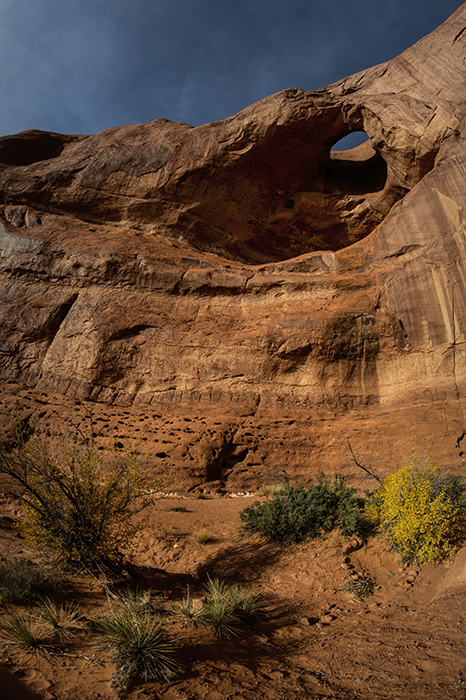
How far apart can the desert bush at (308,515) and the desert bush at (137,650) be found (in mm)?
4251

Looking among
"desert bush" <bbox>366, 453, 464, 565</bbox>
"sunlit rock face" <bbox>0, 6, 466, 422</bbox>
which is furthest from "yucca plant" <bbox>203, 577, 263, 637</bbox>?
"sunlit rock face" <bbox>0, 6, 466, 422</bbox>

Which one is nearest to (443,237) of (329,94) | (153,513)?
(329,94)

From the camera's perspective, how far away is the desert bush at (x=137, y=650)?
11.0 feet

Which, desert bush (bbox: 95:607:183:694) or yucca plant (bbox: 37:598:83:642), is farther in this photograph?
yucca plant (bbox: 37:598:83:642)

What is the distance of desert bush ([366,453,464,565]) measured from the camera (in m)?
6.16

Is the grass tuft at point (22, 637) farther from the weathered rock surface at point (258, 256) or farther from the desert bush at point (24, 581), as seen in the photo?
the weathered rock surface at point (258, 256)

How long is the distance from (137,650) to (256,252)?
19440 millimetres

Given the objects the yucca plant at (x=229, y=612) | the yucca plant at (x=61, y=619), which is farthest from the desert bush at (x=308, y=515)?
the yucca plant at (x=61, y=619)

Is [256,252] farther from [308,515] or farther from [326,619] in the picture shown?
[326,619]

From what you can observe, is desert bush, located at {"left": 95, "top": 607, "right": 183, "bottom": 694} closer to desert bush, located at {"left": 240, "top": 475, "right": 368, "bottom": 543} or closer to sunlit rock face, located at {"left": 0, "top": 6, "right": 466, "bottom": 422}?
desert bush, located at {"left": 240, "top": 475, "right": 368, "bottom": 543}

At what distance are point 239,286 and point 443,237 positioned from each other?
8314 mm

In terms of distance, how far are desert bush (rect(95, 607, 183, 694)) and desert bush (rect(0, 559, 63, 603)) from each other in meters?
1.41

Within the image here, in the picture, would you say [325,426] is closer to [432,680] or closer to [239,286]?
[239,286]

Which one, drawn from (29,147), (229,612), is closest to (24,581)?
(229,612)
